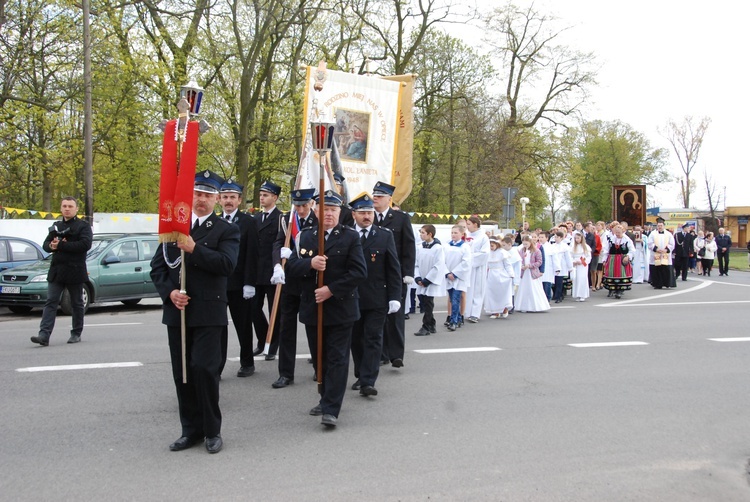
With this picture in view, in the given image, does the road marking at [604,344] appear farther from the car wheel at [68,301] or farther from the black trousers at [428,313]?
the car wheel at [68,301]

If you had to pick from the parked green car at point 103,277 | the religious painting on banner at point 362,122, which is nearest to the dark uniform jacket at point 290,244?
the religious painting on banner at point 362,122

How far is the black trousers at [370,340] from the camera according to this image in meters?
6.70

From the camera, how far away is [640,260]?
23734mm

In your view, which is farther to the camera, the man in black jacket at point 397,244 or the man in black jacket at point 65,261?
the man in black jacket at point 65,261

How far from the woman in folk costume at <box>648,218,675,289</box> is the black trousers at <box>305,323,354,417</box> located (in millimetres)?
17492

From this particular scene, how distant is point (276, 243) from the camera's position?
7695mm

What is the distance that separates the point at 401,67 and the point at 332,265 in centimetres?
3053

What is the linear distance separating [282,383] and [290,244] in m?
1.47

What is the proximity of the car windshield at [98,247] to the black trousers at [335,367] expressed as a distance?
9707 mm

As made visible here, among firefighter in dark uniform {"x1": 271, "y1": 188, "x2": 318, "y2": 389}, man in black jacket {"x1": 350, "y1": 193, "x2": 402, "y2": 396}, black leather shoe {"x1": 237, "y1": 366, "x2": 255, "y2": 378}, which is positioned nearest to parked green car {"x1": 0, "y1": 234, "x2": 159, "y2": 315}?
black leather shoe {"x1": 237, "y1": 366, "x2": 255, "y2": 378}

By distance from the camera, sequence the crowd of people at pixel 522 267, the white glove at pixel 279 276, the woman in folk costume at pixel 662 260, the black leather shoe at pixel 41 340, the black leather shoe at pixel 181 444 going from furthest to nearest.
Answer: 1. the woman in folk costume at pixel 662 260
2. the crowd of people at pixel 522 267
3. the black leather shoe at pixel 41 340
4. the white glove at pixel 279 276
5. the black leather shoe at pixel 181 444

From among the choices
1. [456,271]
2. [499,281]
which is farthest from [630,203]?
[456,271]

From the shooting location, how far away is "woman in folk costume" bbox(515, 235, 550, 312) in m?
14.8

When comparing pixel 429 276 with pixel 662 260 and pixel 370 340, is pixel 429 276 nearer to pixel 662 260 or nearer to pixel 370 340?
pixel 370 340
